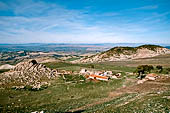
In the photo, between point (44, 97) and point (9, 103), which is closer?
point (9, 103)

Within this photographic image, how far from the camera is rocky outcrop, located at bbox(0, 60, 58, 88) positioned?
206ft

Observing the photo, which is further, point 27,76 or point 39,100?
point 27,76

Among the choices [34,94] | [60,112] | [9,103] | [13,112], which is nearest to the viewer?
[60,112]

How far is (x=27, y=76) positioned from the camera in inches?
2876

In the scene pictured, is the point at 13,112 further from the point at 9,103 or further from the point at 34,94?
the point at 34,94

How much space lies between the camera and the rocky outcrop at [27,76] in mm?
62656

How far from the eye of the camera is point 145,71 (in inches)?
3376

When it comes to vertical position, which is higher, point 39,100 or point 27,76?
point 39,100

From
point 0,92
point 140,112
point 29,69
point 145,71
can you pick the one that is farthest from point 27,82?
point 145,71

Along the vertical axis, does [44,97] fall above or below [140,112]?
Answer: below

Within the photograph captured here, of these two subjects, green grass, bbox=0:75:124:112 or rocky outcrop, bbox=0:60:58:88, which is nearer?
green grass, bbox=0:75:124:112

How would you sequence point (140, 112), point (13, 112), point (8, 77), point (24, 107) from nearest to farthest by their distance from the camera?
point (140, 112)
point (13, 112)
point (24, 107)
point (8, 77)

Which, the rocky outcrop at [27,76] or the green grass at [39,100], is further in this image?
the rocky outcrop at [27,76]

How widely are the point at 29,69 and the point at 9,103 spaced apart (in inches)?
1870
